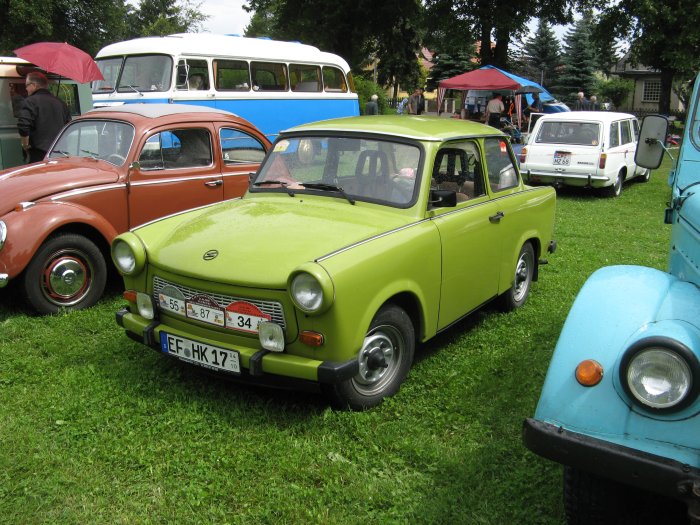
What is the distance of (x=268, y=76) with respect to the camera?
41.6 feet

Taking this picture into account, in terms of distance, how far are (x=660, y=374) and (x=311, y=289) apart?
1721 millimetres

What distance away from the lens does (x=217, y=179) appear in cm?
645

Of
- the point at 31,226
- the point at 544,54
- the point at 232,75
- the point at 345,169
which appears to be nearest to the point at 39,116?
the point at 31,226

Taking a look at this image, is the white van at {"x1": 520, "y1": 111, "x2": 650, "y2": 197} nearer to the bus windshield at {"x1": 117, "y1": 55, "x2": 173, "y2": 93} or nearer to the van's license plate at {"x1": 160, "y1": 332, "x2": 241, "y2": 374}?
the bus windshield at {"x1": 117, "y1": 55, "x2": 173, "y2": 93}

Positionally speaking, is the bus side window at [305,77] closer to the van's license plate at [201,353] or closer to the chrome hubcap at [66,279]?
the chrome hubcap at [66,279]

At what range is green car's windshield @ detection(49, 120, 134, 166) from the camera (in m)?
5.96

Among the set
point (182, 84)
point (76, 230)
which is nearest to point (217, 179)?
point (76, 230)

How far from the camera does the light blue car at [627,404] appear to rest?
2.16 metres

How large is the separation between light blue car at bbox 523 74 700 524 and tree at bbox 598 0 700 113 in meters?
28.9

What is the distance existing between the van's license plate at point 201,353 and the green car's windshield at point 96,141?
107 inches

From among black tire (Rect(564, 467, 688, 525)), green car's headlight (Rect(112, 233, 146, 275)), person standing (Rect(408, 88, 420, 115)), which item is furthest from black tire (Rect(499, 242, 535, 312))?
person standing (Rect(408, 88, 420, 115))

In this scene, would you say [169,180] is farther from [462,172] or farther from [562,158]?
[562,158]

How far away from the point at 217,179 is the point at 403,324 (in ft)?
10.9

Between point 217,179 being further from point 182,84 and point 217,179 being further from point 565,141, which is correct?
point 565,141
